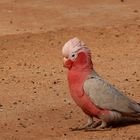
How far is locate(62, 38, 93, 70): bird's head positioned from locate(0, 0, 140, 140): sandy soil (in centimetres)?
71

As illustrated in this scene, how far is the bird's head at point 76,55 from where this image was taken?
8.12m

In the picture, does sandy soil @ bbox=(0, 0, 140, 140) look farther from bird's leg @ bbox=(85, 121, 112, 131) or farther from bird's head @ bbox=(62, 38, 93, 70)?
bird's head @ bbox=(62, 38, 93, 70)

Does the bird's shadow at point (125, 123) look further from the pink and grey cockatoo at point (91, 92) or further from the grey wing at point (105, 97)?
the grey wing at point (105, 97)

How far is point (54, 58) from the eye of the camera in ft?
40.7

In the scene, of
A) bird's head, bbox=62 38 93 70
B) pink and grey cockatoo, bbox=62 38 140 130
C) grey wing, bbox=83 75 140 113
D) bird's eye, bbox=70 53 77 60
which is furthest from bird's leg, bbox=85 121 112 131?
bird's eye, bbox=70 53 77 60

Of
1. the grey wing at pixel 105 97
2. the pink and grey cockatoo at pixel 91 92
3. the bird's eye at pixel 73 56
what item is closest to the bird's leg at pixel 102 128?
the pink and grey cockatoo at pixel 91 92

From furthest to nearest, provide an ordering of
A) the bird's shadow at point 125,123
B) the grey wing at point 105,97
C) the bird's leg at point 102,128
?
the bird's shadow at point 125,123, the bird's leg at point 102,128, the grey wing at point 105,97

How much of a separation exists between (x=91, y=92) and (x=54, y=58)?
439cm

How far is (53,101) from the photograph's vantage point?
9594 mm

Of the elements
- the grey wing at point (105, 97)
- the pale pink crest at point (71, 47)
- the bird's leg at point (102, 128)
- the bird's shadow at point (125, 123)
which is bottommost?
the bird's leg at point (102, 128)

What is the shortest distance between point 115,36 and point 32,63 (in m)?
2.46

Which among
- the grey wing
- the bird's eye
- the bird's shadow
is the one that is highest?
the bird's eye

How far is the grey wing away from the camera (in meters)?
8.03

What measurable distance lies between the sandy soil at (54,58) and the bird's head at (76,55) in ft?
2.32
